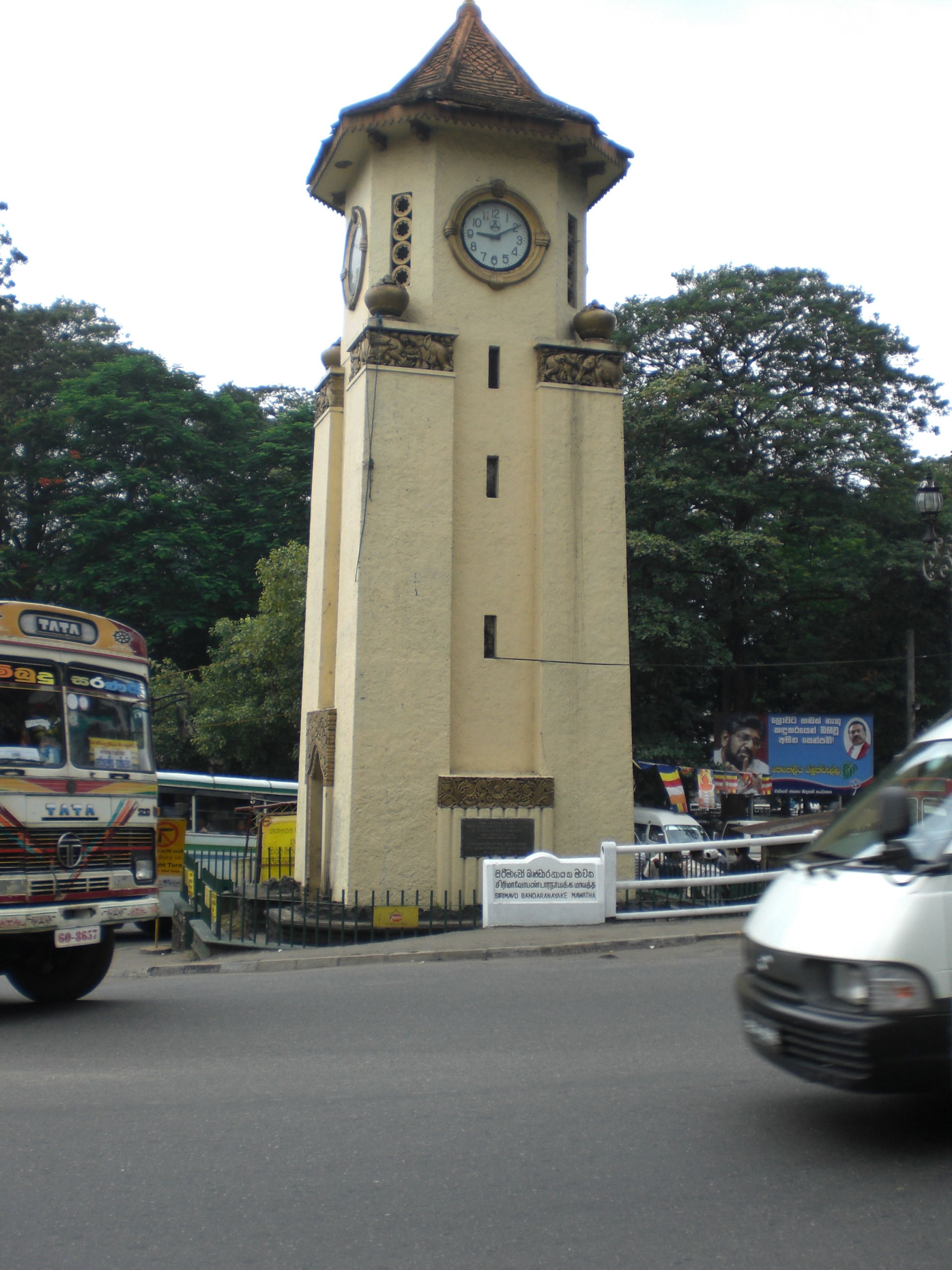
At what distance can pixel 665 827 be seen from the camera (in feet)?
111

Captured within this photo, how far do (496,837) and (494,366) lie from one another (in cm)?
866

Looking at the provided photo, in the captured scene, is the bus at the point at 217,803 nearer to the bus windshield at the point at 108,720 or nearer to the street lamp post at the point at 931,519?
the street lamp post at the point at 931,519

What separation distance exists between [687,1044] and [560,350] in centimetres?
1670

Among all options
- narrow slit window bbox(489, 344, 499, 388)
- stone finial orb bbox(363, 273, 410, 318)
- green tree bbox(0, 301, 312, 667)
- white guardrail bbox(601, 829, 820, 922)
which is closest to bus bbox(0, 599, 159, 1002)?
white guardrail bbox(601, 829, 820, 922)

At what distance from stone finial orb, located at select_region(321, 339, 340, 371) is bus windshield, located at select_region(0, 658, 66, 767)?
51.7ft

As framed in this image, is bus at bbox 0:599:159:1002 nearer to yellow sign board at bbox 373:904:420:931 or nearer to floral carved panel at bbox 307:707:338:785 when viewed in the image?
yellow sign board at bbox 373:904:420:931

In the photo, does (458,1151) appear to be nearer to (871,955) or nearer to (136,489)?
(871,955)

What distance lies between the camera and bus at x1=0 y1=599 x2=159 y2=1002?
32.2ft

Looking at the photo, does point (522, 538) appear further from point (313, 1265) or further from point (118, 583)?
point (118, 583)

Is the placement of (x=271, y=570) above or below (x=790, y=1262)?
above

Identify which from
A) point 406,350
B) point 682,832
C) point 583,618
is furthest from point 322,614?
point 682,832

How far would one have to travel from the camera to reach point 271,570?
36.2 metres

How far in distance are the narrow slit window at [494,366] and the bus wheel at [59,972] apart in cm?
1433

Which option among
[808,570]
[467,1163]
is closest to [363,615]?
[467,1163]
